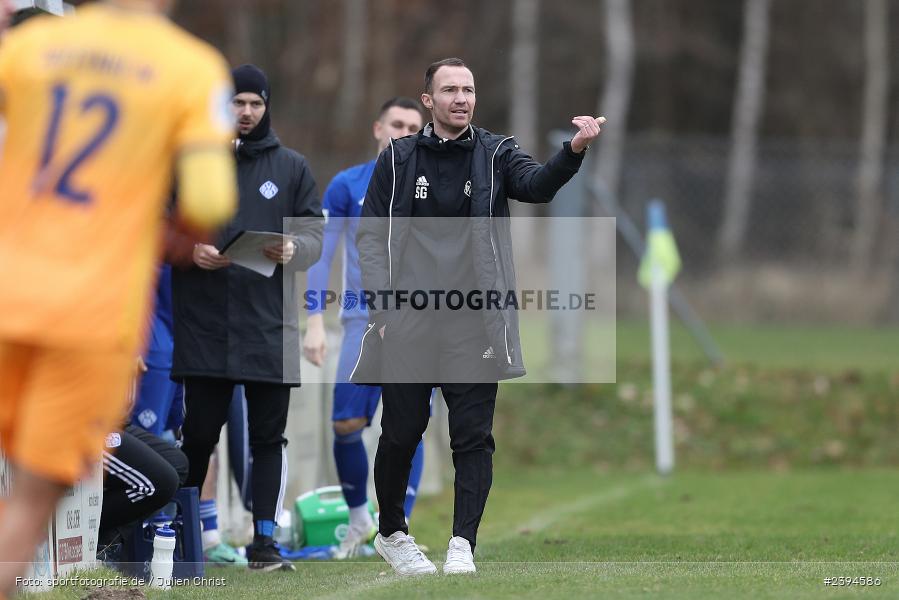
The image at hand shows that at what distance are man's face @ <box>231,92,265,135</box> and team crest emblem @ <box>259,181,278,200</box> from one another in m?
0.29

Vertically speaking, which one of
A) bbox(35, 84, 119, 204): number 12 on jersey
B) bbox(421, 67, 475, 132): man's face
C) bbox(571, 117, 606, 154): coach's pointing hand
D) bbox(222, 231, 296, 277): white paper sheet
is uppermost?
bbox(421, 67, 475, 132): man's face

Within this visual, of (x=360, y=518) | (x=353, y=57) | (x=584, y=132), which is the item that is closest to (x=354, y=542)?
(x=360, y=518)

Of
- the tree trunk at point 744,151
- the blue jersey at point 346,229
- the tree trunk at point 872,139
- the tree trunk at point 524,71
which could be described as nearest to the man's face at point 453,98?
the blue jersey at point 346,229

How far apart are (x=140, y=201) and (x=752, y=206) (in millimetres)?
18544

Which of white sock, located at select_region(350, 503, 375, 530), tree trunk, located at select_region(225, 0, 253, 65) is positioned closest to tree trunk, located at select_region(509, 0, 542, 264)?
tree trunk, located at select_region(225, 0, 253, 65)

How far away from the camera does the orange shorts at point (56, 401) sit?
3.86 metres

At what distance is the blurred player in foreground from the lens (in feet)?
12.6

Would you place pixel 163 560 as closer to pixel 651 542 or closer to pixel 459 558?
pixel 459 558

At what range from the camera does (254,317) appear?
7.01 m

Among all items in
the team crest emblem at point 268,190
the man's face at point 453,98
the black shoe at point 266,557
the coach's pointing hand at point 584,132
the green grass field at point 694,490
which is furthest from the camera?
the team crest emblem at point 268,190

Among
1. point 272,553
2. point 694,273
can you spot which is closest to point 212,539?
point 272,553

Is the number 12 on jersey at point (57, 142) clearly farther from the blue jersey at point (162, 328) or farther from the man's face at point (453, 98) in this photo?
the blue jersey at point (162, 328)

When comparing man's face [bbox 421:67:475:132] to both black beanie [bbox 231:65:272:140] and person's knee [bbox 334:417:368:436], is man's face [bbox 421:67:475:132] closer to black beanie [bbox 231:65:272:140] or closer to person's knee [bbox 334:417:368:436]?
black beanie [bbox 231:65:272:140]

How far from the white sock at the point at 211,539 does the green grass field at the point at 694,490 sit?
604 millimetres
